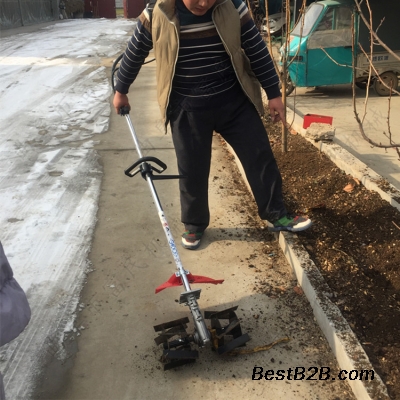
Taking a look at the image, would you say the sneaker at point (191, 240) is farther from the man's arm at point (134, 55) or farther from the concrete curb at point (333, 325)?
the man's arm at point (134, 55)

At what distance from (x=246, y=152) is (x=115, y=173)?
2204 mm

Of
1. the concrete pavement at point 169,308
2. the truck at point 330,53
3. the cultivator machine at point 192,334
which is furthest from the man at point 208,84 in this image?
the truck at point 330,53

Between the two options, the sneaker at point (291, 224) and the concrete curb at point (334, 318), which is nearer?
the concrete curb at point (334, 318)

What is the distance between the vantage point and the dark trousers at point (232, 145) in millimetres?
3264

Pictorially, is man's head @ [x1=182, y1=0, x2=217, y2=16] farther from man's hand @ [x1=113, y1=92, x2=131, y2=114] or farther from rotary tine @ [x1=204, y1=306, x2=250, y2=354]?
rotary tine @ [x1=204, y1=306, x2=250, y2=354]

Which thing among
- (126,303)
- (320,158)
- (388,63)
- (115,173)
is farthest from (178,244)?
(388,63)

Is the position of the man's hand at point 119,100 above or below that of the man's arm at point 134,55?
below

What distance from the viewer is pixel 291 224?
11.7 feet

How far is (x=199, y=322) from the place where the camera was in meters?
2.51

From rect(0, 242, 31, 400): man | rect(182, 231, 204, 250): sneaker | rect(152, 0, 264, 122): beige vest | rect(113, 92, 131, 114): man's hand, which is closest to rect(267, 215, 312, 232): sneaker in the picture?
rect(182, 231, 204, 250): sneaker

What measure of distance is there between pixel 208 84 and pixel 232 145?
0.50 m

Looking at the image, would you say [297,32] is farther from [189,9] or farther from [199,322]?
[199,322]

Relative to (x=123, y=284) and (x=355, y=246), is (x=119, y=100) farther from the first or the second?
(x=355, y=246)

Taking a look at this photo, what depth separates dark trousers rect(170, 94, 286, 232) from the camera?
3.26 metres
